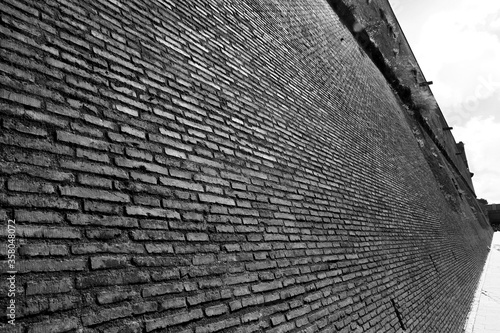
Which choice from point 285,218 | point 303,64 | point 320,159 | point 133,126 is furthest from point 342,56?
point 133,126

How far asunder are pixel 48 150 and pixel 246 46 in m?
2.72

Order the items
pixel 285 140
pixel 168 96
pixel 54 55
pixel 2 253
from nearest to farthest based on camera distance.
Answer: pixel 2 253, pixel 54 55, pixel 168 96, pixel 285 140

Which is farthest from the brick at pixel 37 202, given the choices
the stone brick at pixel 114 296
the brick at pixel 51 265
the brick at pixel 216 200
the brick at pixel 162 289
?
the brick at pixel 216 200

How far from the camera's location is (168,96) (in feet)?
7.61

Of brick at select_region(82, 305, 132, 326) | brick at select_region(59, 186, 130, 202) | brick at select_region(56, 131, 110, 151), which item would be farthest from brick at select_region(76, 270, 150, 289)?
brick at select_region(56, 131, 110, 151)

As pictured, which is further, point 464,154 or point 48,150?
point 464,154

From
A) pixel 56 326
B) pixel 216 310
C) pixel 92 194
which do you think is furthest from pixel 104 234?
pixel 216 310

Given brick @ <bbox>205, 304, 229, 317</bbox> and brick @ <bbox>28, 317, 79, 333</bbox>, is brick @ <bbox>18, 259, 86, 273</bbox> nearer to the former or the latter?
brick @ <bbox>28, 317, 79, 333</bbox>

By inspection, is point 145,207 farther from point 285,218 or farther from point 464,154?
point 464,154

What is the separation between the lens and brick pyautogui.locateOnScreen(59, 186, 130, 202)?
59.7 inches

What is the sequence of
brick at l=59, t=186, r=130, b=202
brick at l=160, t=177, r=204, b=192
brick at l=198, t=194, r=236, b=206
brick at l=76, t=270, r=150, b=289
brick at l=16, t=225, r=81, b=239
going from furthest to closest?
brick at l=198, t=194, r=236, b=206, brick at l=160, t=177, r=204, b=192, brick at l=59, t=186, r=130, b=202, brick at l=76, t=270, r=150, b=289, brick at l=16, t=225, r=81, b=239

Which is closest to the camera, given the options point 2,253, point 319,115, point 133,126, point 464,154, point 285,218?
point 2,253

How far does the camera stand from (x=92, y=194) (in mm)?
1604

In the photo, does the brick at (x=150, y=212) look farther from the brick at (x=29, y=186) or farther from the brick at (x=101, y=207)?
the brick at (x=29, y=186)
